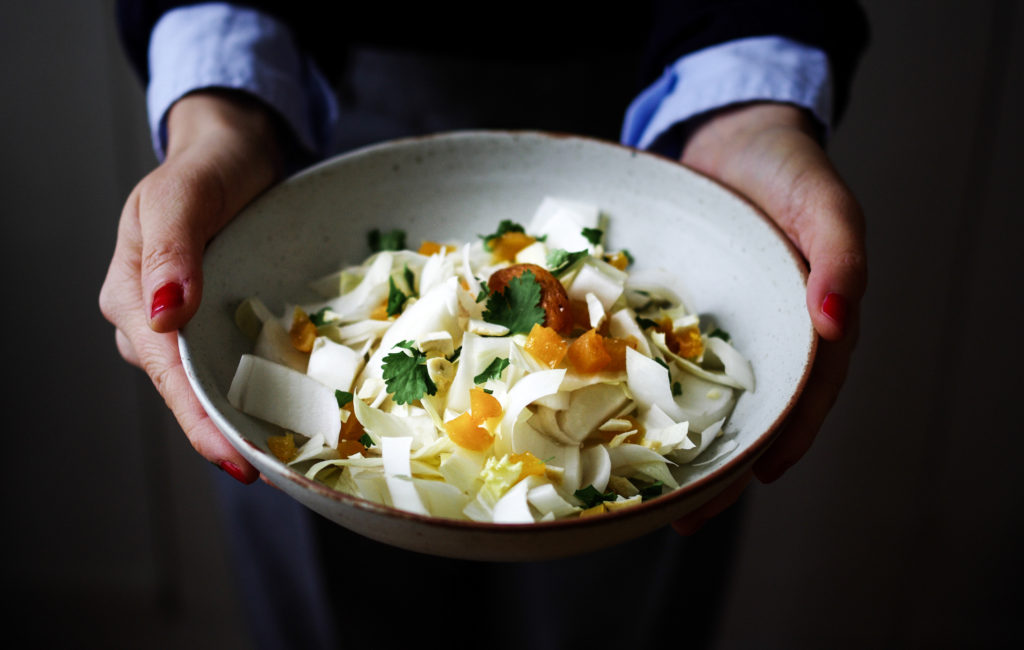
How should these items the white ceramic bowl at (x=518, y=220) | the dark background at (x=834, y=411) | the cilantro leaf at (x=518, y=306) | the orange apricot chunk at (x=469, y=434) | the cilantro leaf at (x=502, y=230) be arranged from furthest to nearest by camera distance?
the dark background at (x=834, y=411) < the cilantro leaf at (x=502, y=230) < the cilantro leaf at (x=518, y=306) < the orange apricot chunk at (x=469, y=434) < the white ceramic bowl at (x=518, y=220)

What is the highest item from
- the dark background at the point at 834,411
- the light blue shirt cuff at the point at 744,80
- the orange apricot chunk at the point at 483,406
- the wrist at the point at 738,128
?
the light blue shirt cuff at the point at 744,80

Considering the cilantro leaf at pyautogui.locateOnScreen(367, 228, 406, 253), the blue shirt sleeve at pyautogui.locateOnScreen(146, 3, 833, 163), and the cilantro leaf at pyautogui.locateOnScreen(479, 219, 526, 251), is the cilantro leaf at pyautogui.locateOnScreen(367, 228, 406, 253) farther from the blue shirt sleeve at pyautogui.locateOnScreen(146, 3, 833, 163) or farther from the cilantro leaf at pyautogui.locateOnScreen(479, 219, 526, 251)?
the blue shirt sleeve at pyautogui.locateOnScreen(146, 3, 833, 163)

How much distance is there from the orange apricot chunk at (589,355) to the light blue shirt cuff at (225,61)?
2.45 ft

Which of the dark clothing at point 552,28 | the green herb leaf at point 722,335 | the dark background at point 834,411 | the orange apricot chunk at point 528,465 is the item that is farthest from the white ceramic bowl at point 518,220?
the dark background at point 834,411

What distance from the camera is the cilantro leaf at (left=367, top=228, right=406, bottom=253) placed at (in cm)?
135

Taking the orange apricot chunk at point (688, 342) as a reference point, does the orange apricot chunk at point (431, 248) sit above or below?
above

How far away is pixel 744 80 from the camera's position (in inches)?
54.3

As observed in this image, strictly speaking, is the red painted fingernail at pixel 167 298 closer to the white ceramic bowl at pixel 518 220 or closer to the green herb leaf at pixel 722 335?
the white ceramic bowl at pixel 518 220

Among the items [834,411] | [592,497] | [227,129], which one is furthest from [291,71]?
[834,411]

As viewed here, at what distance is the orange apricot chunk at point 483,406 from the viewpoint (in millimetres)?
979

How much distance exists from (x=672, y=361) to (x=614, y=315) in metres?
0.10

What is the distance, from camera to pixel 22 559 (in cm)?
260

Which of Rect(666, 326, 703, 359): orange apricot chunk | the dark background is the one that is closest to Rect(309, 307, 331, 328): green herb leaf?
Rect(666, 326, 703, 359): orange apricot chunk

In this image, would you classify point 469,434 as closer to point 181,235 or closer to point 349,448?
point 349,448
